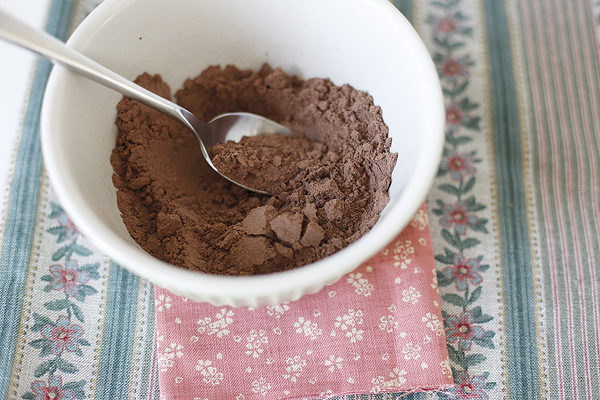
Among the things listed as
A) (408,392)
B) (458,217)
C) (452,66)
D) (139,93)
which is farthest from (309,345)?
(452,66)

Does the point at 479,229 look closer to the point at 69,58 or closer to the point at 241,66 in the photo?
the point at 241,66

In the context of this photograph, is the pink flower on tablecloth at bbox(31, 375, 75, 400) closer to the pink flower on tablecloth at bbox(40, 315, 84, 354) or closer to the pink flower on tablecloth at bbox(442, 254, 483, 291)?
the pink flower on tablecloth at bbox(40, 315, 84, 354)

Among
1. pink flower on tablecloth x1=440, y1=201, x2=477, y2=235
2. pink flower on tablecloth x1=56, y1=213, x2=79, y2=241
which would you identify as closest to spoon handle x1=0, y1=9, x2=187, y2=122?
pink flower on tablecloth x1=56, y1=213, x2=79, y2=241

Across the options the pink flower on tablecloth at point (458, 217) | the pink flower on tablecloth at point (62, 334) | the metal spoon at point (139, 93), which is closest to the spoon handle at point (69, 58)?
the metal spoon at point (139, 93)

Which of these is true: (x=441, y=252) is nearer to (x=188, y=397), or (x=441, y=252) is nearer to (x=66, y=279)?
(x=188, y=397)

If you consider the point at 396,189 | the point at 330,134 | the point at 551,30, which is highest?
the point at 551,30

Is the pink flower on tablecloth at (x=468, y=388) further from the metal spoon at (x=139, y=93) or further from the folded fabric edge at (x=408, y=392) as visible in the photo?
the metal spoon at (x=139, y=93)

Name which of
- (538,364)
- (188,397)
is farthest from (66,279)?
(538,364)
